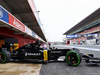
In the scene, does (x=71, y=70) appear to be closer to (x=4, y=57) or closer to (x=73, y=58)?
(x=73, y=58)

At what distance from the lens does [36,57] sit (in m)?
4.48

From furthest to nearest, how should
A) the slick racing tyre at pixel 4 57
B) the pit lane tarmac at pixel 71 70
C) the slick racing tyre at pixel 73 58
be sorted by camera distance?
the slick racing tyre at pixel 4 57
the slick racing tyre at pixel 73 58
the pit lane tarmac at pixel 71 70

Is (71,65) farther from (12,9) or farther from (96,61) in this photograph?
(12,9)

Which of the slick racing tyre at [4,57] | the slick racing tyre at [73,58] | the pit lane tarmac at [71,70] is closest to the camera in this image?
the pit lane tarmac at [71,70]

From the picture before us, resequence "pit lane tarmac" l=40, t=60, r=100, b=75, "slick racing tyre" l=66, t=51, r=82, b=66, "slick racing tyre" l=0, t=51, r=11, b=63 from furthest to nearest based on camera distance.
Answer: "slick racing tyre" l=0, t=51, r=11, b=63
"slick racing tyre" l=66, t=51, r=82, b=66
"pit lane tarmac" l=40, t=60, r=100, b=75

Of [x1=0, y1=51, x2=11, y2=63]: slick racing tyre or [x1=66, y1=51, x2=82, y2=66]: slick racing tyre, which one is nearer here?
[x1=66, y1=51, x2=82, y2=66]: slick racing tyre

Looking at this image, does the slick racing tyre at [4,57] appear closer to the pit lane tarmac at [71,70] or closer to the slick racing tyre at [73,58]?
the pit lane tarmac at [71,70]

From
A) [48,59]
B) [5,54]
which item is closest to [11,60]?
[5,54]

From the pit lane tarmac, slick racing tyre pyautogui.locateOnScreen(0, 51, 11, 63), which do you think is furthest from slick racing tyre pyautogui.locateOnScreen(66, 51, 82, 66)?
slick racing tyre pyautogui.locateOnScreen(0, 51, 11, 63)

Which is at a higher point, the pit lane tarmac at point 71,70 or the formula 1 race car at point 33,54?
the formula 1 race car at point 33,54

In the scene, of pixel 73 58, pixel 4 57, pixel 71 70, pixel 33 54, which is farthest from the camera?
pixel 33 54

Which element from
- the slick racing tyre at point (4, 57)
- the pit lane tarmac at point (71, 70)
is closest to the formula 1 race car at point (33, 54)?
the slick racing tyre at point (4, 57)

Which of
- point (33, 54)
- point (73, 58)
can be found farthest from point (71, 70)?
point (33, 54)

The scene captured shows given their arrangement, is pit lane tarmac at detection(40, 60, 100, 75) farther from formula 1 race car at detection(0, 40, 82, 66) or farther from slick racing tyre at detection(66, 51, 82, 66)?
formula 1 race car at detection(0, 40, 82, 66)
